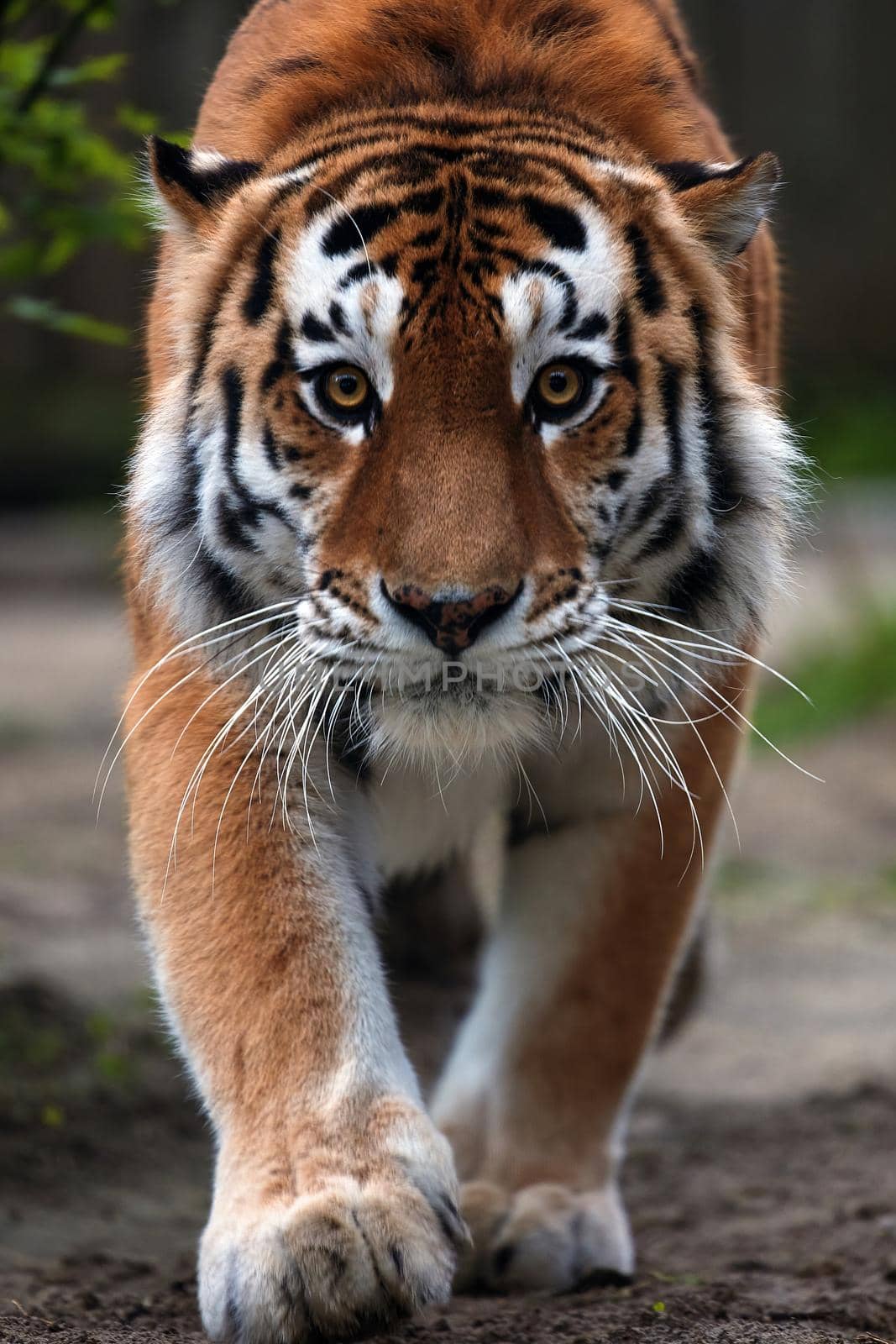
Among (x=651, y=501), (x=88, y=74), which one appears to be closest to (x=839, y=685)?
(x=88, y=74)

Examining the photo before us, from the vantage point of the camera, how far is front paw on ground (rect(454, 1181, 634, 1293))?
9.01 feet

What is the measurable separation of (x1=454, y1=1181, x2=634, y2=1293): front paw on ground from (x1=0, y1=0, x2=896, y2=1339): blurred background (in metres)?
0.29

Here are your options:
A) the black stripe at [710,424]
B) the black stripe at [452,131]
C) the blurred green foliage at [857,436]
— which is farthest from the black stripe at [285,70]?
the blurred green foliage at [857,436]

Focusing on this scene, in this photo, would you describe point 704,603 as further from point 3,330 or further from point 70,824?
point 3,330

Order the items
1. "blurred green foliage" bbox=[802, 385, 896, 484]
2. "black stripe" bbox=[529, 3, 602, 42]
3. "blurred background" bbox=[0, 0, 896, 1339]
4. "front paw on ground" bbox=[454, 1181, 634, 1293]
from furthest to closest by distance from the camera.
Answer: "blurred green foliage" bbox=[802, 385, 896, 484]
"blurred background" bbox=[0, 0, 896, 1339]
"front paw on ground" bbox=[454, 1181, 634, 1293]
"black stripe" bbox=[529, 3, 602, 42]

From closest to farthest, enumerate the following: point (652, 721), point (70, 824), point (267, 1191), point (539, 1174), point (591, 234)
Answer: point (267, 1191)
point (591, 234)
point (652, 721)
point (539, 1174)
point (70, 824)

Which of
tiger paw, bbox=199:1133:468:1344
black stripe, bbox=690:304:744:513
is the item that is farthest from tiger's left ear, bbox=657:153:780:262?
tiger paw, bbox=199:1133:468:1344

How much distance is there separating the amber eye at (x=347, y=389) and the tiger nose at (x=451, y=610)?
10.5 inches

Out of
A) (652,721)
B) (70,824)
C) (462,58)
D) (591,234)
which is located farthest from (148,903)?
(70,824)

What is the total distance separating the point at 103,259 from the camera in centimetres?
988

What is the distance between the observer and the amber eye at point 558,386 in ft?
7.40

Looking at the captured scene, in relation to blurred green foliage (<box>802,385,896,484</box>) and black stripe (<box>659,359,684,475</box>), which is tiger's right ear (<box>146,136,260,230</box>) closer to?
black stripe (<box>659,359,684,475</box>)

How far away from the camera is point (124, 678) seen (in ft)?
15.5

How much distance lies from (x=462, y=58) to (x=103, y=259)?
25.3 feet
